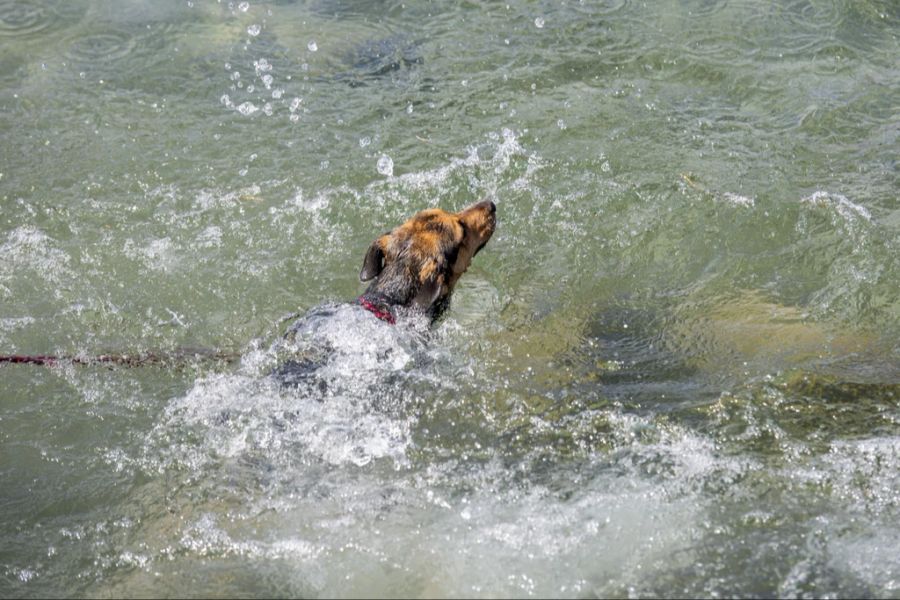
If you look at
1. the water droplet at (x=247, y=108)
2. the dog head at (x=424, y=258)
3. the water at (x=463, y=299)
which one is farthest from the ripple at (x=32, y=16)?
the dog head at (x=424, y=258)

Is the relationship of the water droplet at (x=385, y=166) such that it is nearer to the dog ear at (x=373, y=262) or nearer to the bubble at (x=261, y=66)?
the dog ear at (x=373, y=262)

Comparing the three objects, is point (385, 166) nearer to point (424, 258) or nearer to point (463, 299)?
point (463, 299)

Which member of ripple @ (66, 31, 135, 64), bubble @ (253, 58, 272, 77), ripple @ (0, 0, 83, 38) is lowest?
bubble @ (253, 58, 272, 77)

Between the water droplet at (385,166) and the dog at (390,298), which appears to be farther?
the water droplet at (385,166)

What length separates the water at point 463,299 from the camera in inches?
175

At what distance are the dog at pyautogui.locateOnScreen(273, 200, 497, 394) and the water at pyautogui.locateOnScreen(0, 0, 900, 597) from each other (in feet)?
0.19

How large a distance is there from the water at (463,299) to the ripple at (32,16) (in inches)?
1.6

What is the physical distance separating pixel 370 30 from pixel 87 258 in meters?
3.99

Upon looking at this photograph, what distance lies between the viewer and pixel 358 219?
754cm

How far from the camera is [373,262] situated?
6488 millimetres

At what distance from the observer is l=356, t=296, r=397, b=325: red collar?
19.8ft

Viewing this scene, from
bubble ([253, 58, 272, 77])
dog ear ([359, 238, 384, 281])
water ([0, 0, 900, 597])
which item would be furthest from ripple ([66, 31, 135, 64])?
dog ear ([359, 238, 384, 281])

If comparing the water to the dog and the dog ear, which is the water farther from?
the dog ear

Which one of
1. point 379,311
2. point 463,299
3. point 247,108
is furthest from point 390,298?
point 247,108
